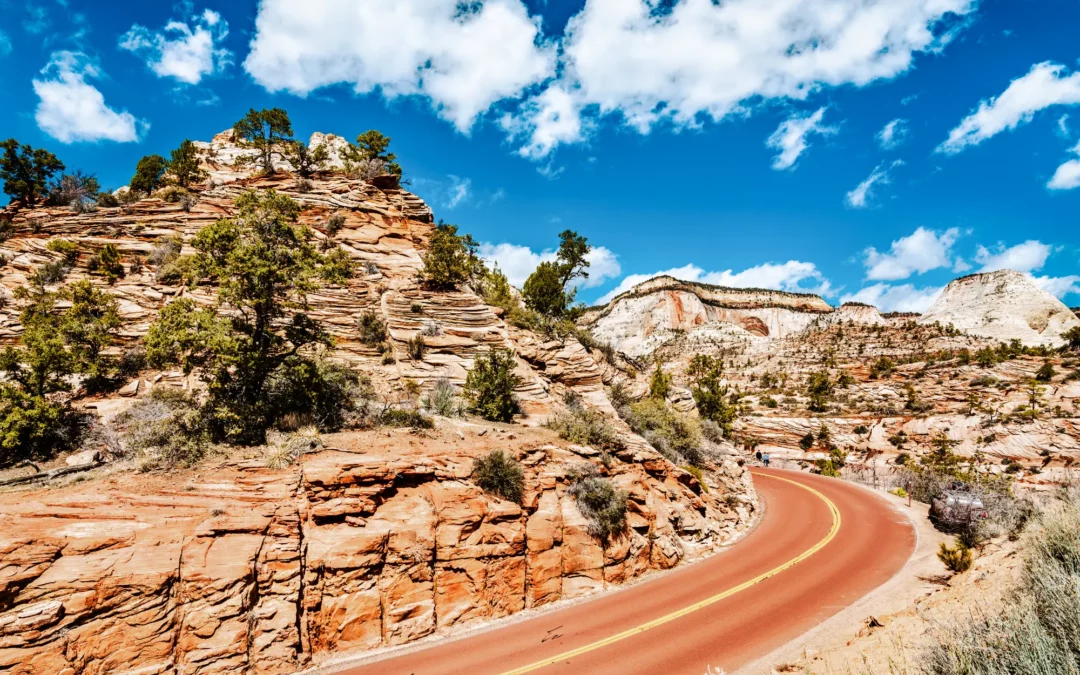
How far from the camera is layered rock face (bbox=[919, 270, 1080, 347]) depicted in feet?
199

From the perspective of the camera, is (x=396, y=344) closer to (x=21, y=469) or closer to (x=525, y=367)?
(x=525, y=367)

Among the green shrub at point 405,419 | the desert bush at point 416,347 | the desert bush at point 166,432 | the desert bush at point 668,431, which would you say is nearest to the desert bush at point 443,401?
the green shrub at point 405,419

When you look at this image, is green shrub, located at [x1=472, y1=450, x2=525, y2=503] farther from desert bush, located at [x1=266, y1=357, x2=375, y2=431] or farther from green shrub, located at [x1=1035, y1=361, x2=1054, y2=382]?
green shrub, located at [x1=1035, y1=361, x2=1054, y2=382]

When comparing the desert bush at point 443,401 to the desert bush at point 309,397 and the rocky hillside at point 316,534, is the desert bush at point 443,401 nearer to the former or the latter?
the rocky hillside at point 316,534

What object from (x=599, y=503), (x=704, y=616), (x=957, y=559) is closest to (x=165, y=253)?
(x=599, y=503)

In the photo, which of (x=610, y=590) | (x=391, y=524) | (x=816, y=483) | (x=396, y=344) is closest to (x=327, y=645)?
(x=391, y=524)

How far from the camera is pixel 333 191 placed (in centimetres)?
3106

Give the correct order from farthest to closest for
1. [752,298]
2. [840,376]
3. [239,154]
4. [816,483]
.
Answer: [752,298], [840,376], [239,154], [816,483]

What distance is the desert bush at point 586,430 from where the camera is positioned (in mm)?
16531

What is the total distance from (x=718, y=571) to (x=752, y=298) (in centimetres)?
10248

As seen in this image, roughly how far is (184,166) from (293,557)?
3521cm

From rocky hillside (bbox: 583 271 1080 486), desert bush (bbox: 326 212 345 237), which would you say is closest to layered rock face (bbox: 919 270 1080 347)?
rocky hillside (bbox: 583 271 1080 486)

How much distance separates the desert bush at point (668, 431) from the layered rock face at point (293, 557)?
6022 mm

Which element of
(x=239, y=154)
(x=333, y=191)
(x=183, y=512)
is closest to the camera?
(x=183, y=512)
